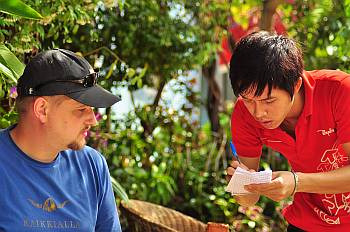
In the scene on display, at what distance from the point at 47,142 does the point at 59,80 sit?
215 millimetres

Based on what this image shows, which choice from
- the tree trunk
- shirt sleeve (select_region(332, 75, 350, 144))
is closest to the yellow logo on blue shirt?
shirt sleeve (select_region(332, 75, 350, 144))

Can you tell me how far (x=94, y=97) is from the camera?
230 cm

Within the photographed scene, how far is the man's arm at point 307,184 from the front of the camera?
2207mm

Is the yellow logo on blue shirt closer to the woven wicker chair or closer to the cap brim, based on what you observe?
the cap brim

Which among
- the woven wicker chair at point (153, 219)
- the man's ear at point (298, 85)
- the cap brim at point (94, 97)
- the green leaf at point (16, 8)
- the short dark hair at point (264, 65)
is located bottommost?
the woven wicker chair at point (153, 219)

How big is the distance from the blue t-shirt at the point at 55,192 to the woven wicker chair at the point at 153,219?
1.01 metres

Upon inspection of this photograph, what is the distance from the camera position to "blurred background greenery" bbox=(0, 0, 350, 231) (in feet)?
14.6

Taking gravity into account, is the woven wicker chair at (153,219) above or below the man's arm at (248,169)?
below

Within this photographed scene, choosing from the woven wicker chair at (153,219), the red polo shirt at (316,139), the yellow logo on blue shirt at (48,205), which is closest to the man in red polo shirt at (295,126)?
the red polo shirt at (316,139)

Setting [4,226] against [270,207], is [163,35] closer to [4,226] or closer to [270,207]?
[270,207]

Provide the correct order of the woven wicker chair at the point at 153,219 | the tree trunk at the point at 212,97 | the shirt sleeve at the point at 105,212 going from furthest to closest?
the tree trunk at the point at 212,97
the woven wicker chair at the point at 153,219
the shirt sleeve at the point at 105,212

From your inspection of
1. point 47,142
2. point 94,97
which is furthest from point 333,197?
point 47,142

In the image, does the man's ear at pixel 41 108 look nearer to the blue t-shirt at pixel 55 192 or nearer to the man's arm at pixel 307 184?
the blue t-shirt at pixel 55 192

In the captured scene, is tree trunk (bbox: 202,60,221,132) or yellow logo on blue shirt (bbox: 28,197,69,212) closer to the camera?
yellow logo on blue shirt (bbox: 28,197,69,212)
